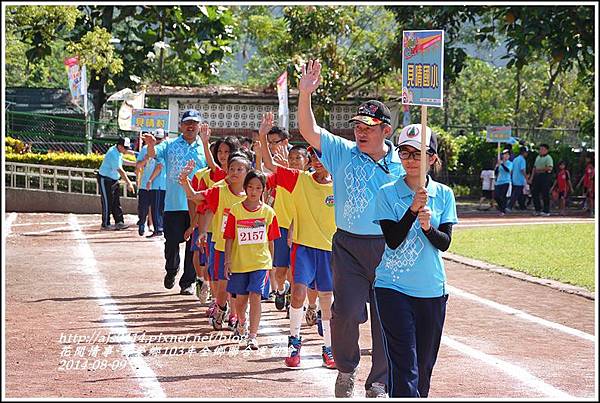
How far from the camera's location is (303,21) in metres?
36.5

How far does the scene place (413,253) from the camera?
261 inches

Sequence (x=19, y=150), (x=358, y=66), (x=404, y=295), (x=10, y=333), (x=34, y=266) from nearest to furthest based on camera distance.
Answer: (x=404, y=295) → (x=10, y=333) → (x=34, y=266) → (x=19, y=150) → (x=358, y=66)

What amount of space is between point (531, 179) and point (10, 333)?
2213 centimetres

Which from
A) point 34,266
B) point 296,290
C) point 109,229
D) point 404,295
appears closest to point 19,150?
point 109,229

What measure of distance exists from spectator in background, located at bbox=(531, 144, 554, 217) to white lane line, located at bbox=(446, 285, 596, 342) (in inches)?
630

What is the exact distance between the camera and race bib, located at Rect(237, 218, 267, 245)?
33.2 feet

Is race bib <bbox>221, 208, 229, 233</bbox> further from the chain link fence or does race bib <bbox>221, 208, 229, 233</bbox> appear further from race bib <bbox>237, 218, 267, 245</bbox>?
the chain link fence

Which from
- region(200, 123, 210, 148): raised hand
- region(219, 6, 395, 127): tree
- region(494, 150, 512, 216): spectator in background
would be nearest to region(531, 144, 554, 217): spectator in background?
region(494, 150, 512, 216): spectator in background

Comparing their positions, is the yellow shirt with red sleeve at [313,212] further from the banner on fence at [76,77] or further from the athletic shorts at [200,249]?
the banner on fence at [76,77]

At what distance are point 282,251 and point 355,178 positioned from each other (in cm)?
400

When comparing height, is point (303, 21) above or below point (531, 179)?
above

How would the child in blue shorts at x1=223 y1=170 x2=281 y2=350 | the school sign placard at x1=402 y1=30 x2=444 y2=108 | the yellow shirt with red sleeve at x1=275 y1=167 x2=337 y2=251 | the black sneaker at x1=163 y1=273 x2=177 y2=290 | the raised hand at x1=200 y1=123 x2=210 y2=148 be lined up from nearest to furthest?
the school sign placard at x1=402 y1=30 x2=444 y2=108 < the yellow shirt with red sleeve at x1=275 y1=167 x2=337 y2=251 < the child in blue shorts at x1=223 y1=170 x2=281 y2=350 < the raised hand at x1=200 y1=123 x2=210 y2=148 < the black sneaker at x1=163 y1=273 x2=177 y2=290

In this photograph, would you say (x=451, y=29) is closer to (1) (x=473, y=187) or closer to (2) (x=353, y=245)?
(1) (x=473, y=187)

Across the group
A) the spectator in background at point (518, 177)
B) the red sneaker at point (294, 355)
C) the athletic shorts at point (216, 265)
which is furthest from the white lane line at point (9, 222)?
the red sneaker at point (294, 355)
